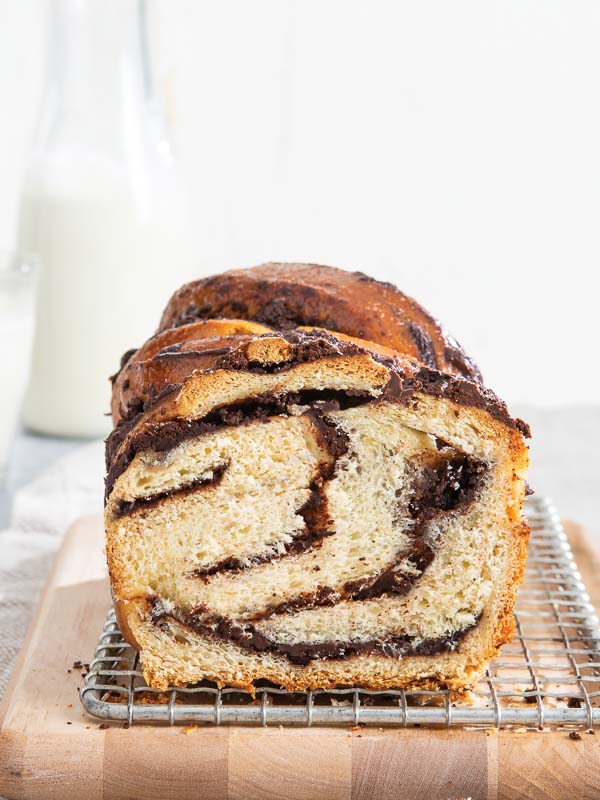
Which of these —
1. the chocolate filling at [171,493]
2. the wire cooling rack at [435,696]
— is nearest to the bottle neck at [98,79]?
the wire cooling rack at [435,696]

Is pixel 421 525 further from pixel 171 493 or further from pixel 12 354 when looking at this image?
pixel 12 354

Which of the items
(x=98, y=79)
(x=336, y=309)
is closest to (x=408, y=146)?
(x=98, y=79)

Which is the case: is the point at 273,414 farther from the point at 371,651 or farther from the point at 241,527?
the point at 371,651

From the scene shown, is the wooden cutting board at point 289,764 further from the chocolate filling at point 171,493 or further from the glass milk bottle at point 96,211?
the glass milk bottle at point 96,211

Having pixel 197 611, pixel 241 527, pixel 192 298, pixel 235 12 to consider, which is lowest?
pixel 197 611

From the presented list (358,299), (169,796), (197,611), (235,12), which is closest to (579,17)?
(235,12)

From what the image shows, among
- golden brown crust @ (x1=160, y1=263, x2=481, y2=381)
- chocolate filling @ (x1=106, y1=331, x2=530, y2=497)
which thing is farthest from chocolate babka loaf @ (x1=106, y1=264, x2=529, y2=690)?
golden brown crust @ (x1=160, y1=263, x2=481, y2=381)
